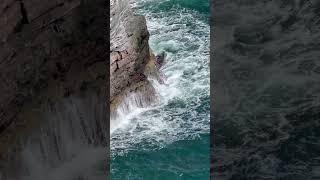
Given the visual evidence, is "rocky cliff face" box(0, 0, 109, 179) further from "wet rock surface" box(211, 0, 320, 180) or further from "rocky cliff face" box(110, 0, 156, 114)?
"rocky cliff face" box(110, 0, 156, 114)

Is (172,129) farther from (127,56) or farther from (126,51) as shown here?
(126,51)

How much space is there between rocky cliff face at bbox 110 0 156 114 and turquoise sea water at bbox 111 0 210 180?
623mm

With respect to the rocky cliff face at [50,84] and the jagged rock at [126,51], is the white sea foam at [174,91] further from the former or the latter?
the rocky cliff face at [50,84]

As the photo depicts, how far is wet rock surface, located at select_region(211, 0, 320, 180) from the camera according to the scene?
1170 centimetres

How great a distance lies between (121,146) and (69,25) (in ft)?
26.8

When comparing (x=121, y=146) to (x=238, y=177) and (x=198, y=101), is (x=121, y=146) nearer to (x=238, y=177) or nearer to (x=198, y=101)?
(x=198, y=101)

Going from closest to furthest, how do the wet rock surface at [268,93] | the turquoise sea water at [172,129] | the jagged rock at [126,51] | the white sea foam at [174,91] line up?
the wet rock surface at [268,93], the jagged rock at [126,51], the turquoise sea water at [172,129], the white sea foam at [174,91]

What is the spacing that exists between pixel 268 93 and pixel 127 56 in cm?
456

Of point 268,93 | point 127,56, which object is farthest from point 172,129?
point 268,93

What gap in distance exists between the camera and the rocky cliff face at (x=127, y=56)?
15461 millimetres

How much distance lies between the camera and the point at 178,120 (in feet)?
54.7

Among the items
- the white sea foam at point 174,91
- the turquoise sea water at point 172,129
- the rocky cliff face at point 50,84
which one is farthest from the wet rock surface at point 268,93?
the rocky cliff face at point 50,84

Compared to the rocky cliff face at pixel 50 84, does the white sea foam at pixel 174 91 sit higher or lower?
lower

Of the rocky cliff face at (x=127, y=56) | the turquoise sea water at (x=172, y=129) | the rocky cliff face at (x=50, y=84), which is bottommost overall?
the turquoise sea water at (x=172, y=129)
